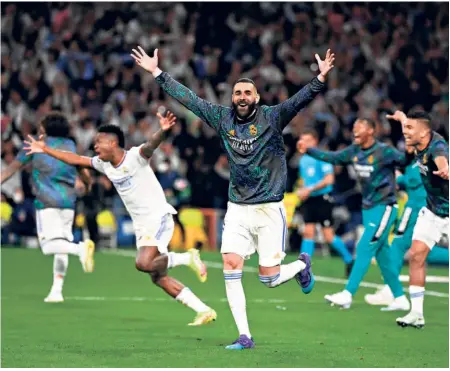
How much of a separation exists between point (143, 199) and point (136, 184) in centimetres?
21

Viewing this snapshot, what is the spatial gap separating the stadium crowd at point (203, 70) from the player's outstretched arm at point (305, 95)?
1386 cm

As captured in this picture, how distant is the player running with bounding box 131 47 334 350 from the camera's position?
1192cm

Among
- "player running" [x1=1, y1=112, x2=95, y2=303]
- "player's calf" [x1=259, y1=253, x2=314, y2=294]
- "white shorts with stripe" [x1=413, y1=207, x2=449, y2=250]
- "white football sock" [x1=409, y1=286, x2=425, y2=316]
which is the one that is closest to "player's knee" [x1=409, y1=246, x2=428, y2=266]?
"white shorts with stripe" [x1=413, y1=207, x2=449, y2=250]

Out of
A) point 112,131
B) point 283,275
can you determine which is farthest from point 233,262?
point 112,131

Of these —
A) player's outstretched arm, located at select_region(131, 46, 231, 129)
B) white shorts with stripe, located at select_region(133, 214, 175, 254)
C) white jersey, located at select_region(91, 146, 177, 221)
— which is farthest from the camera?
white shorts with stripe, located at select_region(133, 214, 175, 254)

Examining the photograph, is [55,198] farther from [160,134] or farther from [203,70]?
[203,70]

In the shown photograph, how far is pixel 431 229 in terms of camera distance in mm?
14000

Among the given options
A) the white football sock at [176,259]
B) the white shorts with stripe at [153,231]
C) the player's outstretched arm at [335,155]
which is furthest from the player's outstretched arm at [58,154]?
the player's outstretched arm at [335,155]

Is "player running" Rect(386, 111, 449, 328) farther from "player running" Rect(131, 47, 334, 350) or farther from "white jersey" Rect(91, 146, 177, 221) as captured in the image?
"white jersey" Rect(91, 146, 177, 221)

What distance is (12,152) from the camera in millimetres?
26031

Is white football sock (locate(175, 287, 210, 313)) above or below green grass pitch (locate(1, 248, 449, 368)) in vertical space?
above

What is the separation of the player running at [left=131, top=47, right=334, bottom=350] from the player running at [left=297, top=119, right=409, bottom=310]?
3679 mm

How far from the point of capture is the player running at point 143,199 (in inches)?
533

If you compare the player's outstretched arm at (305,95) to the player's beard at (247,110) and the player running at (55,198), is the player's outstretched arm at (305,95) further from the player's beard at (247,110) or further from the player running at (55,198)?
the player running at (55,198)
